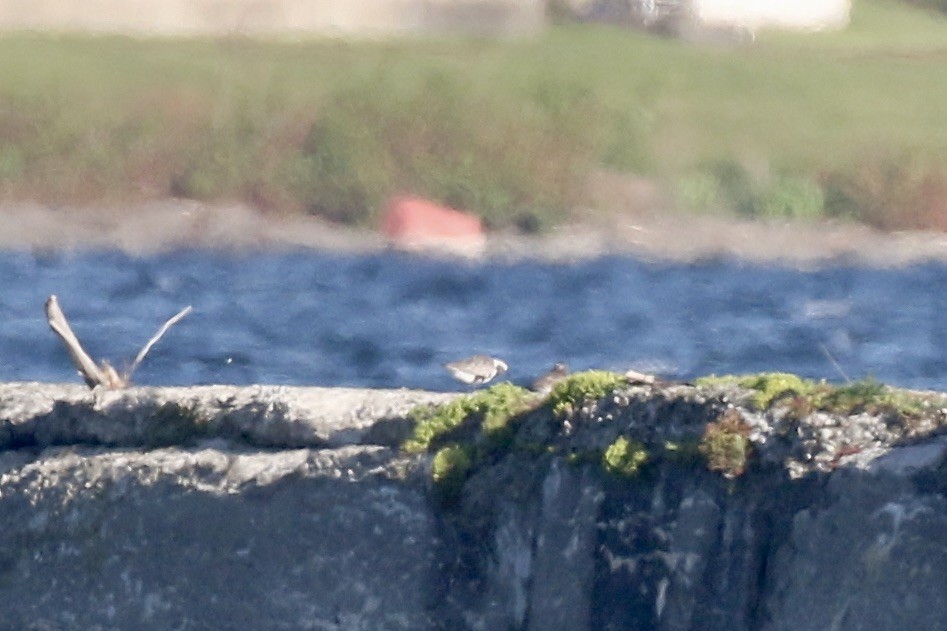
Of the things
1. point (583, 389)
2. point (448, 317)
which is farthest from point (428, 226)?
point (583, 389)

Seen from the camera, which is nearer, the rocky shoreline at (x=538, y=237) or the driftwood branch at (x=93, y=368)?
the driftwood branch at (x=93, y=368)

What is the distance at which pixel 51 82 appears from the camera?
18.2 meters

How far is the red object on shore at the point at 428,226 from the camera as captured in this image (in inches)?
542

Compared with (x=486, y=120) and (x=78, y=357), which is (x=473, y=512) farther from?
(x=486, y=120)

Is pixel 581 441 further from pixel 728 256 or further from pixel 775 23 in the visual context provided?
pixel 775 23

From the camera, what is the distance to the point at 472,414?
3.53m

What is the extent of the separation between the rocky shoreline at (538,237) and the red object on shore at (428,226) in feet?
0.61

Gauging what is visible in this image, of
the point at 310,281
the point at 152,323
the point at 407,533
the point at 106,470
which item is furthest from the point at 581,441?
the point at 310,281

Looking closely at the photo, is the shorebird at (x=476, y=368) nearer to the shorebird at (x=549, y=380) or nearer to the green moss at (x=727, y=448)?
the shorebird at (x=549, y=380)

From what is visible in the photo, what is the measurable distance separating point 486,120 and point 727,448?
1523 cm

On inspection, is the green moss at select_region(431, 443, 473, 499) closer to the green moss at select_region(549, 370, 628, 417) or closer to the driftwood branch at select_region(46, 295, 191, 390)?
the green moss at select_region(549, 370, 628, 417)

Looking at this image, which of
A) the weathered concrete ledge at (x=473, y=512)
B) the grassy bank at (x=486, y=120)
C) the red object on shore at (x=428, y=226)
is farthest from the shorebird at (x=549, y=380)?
the grassy bank at (x=486, y=120)

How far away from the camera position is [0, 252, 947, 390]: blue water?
5977mm

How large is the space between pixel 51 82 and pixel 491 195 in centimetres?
495
